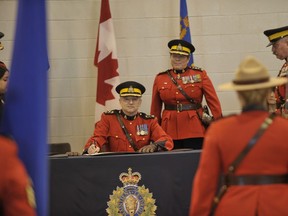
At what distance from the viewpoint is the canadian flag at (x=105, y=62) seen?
7086 mm

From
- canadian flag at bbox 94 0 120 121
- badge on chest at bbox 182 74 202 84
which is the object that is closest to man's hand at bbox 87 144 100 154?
badge on chest at bbox 182 74 202 84

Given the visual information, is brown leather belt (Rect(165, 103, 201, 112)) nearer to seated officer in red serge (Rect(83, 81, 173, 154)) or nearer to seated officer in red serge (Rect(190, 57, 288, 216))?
seated officer in red serge (Rect(83, 81, 173, 154))

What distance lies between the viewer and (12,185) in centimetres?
263

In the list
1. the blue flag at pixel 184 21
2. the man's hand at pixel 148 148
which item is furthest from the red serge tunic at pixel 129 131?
the blue flag at pixel 184 21

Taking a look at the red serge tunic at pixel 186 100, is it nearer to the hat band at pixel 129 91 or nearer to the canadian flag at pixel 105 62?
the hat band at pixel 129 91

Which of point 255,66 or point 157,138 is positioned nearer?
point 255,66

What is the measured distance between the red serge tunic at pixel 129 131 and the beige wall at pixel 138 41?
1727 mm

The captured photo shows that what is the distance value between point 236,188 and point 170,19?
4402mm

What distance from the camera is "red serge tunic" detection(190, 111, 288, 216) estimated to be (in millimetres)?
3078

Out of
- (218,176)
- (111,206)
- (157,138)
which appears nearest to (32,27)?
(218,176)

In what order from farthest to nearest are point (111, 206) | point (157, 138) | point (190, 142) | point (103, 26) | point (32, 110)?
point (103, 26)
point (190, 142)
point (157, 138)
point (111, 206)
point (32, 110)

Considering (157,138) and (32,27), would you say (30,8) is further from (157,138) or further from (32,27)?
(157,138)

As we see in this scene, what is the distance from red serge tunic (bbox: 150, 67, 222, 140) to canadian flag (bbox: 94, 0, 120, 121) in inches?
37.5

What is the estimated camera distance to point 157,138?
5.55m
